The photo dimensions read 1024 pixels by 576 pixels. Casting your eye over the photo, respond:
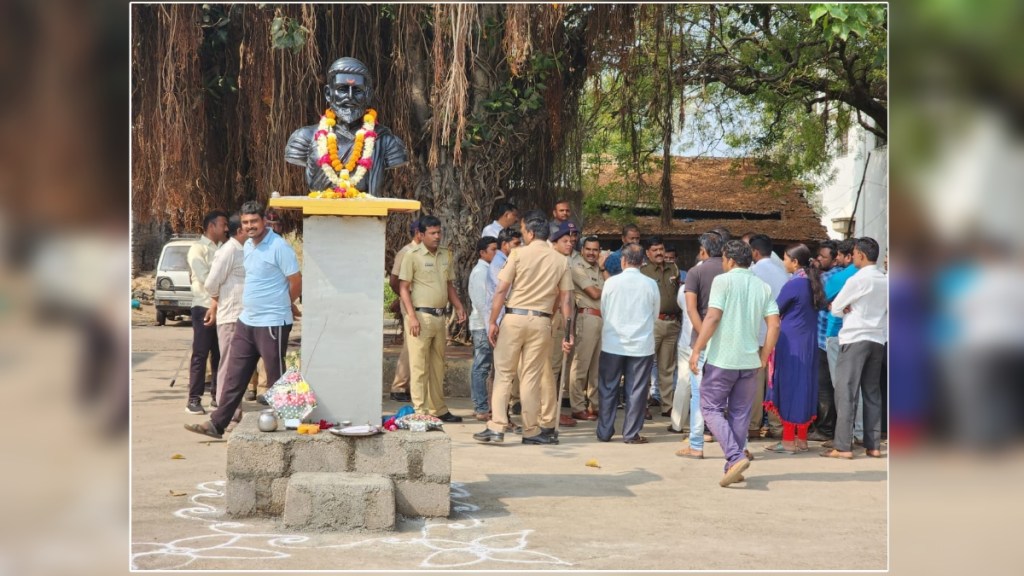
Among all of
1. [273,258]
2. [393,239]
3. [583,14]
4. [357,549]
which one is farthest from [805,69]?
[357,549]

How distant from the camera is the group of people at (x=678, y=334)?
748cm

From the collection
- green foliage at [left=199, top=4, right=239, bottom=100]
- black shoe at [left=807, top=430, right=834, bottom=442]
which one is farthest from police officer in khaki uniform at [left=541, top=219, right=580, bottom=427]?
green foliage at [left=199, top=4, right=239, bottom=100]

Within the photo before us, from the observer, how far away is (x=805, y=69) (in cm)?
1423

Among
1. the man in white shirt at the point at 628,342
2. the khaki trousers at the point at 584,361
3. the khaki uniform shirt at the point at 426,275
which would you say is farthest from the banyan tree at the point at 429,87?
the man in white shirt at the point at 628,342

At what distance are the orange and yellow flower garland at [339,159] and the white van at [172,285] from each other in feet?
44.3

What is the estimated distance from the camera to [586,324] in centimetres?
984

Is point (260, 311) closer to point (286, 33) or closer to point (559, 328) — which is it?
point (559, 328)

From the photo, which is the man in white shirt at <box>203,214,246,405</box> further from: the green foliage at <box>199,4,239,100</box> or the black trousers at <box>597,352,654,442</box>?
the green foliage at <box>199,4,239,100</box>

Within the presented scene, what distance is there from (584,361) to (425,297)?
1.65m

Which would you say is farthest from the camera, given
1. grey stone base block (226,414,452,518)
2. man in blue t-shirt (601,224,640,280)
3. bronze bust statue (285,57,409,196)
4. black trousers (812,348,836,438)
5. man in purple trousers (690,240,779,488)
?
man in blue t-shirt (601,224,640,280)

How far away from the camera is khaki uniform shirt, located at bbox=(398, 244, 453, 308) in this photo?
929cm

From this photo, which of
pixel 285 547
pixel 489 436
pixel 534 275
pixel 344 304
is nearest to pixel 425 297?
pixel 534 275

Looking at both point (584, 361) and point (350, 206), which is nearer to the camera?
→ point (350, 206)

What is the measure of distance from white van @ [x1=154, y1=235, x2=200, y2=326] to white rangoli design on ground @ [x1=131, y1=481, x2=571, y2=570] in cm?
1422
